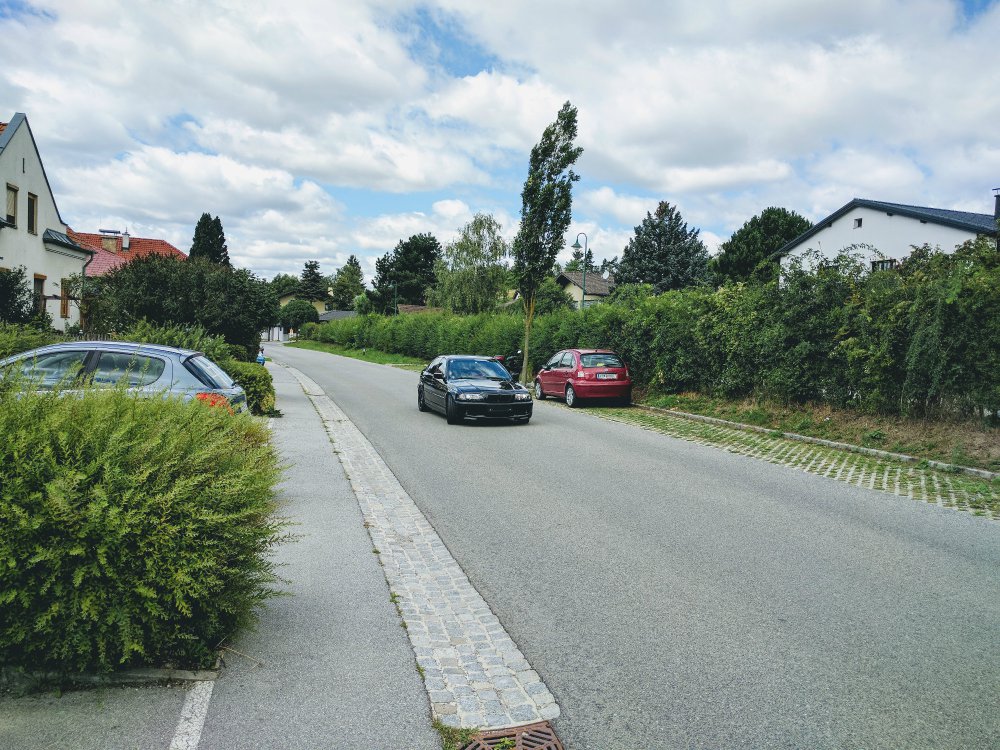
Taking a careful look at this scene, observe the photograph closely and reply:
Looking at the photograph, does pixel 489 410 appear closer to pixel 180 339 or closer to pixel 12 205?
pixel 180 339

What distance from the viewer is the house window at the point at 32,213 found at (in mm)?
26328

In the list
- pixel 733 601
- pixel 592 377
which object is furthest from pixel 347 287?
pixel 733 601

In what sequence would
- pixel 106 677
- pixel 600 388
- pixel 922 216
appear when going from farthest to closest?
pixel 922 216
pixel 600 388
pixel 106 677

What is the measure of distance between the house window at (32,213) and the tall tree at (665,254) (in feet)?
127

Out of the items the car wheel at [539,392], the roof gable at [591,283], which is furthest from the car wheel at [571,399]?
the roof gable at [591,283]

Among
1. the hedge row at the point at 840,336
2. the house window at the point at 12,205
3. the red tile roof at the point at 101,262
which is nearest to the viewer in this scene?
the hedge row at the point at 840,336

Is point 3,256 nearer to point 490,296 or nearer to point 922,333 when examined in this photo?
point 922,333

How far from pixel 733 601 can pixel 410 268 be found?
365 ft

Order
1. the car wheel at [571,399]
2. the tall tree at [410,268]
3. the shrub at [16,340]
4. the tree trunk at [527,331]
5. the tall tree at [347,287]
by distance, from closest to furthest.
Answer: the shrub at [16,340], the car wheel at [571,399], the tree trunk at [527,331], the tall tree at [410,268], the tall tree at [347,287]

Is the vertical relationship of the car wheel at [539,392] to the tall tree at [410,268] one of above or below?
below

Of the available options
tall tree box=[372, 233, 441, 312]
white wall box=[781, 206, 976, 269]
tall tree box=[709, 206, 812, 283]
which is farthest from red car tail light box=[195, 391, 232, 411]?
tall tree box=[372, 233, 441, 312]

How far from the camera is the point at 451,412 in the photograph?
14.8 m

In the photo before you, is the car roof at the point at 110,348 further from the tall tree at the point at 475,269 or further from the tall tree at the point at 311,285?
the tall tree at the point at 311,285

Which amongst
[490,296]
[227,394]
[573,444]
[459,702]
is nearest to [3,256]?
[227,394]
